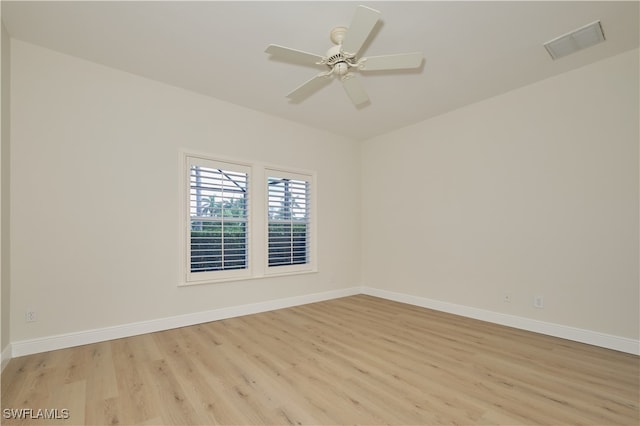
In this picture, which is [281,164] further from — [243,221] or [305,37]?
[305,37]

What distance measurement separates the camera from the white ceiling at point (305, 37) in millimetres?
2434

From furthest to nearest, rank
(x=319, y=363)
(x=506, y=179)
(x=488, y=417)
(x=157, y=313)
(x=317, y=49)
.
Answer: (x=506, y=179)
(x=157, y=313)
(x=317, y=49)
(x=319, y=363)
(x=488, y=417)

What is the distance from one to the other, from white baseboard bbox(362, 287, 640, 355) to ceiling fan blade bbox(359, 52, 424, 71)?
A: 3.17m

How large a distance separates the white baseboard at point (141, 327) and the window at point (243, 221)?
16.3 inches

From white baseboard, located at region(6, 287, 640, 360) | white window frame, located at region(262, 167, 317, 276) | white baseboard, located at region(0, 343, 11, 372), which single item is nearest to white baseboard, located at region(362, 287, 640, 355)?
white baseboard, located at region(6, 287, 640, 360)

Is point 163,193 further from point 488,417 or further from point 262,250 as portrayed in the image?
point 488,417

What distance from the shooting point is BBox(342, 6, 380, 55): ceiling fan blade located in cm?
189

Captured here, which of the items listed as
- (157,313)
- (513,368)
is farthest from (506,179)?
(157,313)

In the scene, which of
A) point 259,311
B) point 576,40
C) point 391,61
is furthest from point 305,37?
point 259,311

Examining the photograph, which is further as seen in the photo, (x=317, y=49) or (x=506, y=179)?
(x=506, y=179)

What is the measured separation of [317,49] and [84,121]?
99.2 inches

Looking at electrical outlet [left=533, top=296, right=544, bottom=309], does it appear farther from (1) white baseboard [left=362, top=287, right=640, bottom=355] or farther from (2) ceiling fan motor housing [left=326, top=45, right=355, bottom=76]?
(2) ceiling fan motor housing [left=326, top=45, right=355, bottom=76]

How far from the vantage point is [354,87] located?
2826 mm

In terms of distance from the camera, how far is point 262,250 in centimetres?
440
